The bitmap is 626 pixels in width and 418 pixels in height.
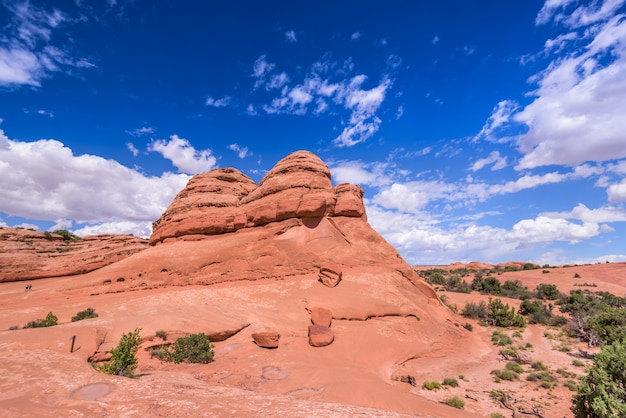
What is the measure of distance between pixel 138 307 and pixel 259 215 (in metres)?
10.7

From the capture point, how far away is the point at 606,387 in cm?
839

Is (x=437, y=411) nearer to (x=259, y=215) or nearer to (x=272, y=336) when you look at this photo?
(x=272, y=336)

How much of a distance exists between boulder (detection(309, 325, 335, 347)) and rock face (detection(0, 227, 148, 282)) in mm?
23607

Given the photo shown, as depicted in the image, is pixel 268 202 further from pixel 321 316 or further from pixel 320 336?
pixel 320 336

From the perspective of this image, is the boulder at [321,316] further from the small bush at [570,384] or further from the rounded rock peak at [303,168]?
the small bush at [570,384]

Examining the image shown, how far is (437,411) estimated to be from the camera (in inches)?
364

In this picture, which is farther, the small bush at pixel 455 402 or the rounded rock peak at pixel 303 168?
the rounded rock peak at pixel 303 168

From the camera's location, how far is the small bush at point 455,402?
38.7 feet

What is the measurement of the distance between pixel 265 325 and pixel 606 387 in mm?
14061

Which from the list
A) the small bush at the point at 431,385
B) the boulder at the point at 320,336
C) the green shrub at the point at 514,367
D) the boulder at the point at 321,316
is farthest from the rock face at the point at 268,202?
the green shrub at the point at 514,367

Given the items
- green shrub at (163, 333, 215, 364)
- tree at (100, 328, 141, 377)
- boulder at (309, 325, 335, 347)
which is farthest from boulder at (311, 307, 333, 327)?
tree at (100, 328, 141, 377)

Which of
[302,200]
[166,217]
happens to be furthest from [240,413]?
[166,217]

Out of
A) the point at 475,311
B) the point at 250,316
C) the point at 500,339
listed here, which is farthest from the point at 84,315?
the point at 475,311

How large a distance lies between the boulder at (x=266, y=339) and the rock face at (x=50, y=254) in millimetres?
22131
